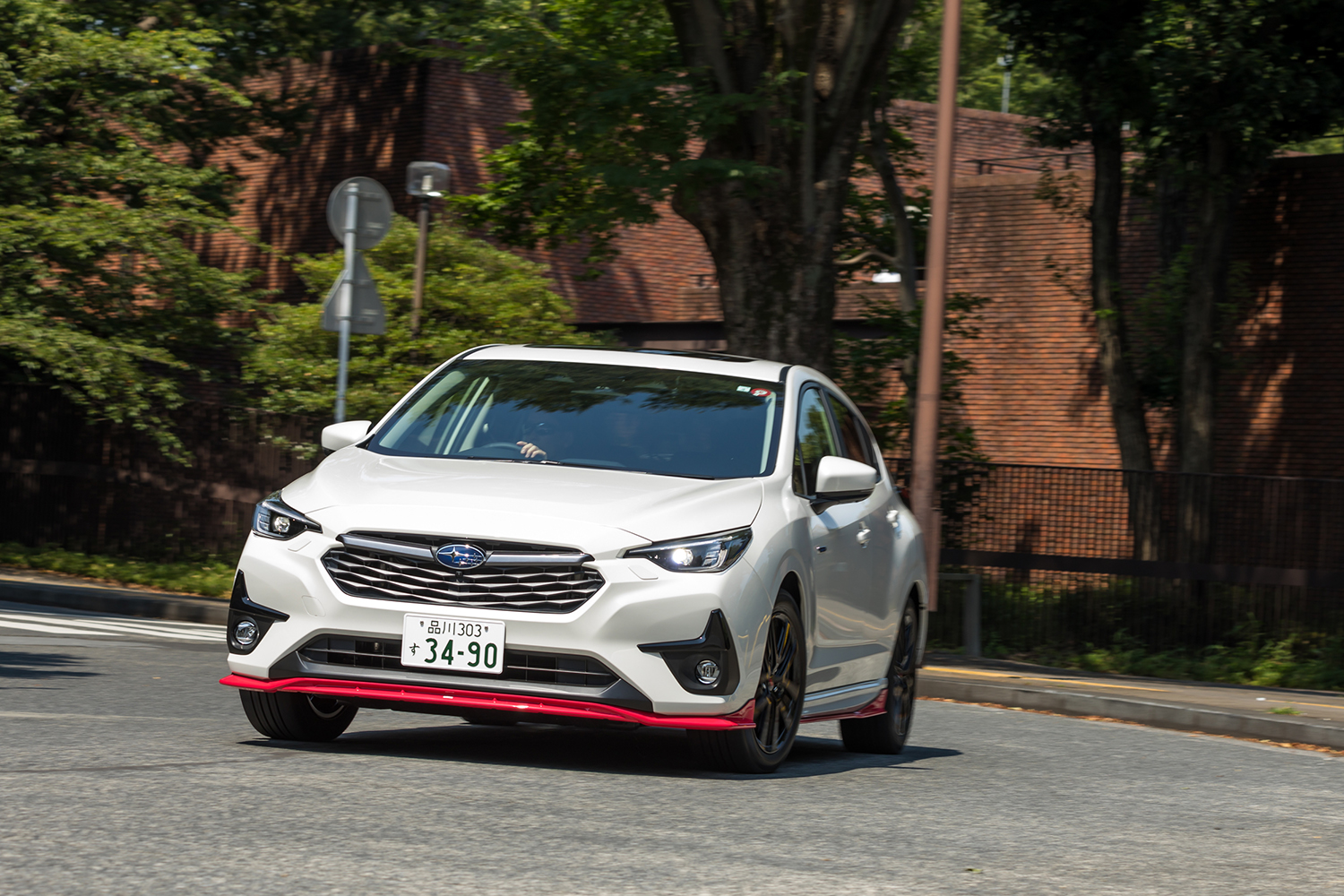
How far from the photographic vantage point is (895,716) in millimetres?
9539

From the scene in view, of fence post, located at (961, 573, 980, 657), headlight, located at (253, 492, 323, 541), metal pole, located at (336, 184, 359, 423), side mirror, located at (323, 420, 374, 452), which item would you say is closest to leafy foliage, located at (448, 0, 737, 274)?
metal pole, located at (336, 184, 359, 423)

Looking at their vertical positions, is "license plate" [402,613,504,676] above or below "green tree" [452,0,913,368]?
below

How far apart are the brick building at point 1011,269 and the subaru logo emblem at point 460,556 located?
18.5 metres

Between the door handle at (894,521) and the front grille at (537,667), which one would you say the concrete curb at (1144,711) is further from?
the front grille at (537,667)

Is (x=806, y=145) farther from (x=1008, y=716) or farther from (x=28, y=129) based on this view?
(x=28, y=129)

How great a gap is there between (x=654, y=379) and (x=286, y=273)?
25.3 meters

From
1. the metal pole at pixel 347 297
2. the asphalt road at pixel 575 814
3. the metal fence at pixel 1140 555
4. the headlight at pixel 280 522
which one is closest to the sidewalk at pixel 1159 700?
the metal fence at pixel 1140 555

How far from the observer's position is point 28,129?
75.5ft

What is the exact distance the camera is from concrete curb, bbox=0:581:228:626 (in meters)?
17.2

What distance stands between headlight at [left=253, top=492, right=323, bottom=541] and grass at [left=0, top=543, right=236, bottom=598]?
1278 centimetres

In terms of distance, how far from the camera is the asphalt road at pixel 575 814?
5.16 m

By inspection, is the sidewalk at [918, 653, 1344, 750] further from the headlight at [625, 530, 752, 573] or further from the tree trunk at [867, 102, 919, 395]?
the tree trunk at [867, 102, 919, 395]

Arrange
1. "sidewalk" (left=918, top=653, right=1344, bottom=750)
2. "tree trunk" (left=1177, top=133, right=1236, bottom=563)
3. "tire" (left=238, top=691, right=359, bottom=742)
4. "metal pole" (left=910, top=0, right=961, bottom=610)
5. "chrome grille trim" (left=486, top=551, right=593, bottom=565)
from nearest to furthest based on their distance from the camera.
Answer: "chrome grille trim" (left=486, top=551, right=593, bottom=565) → "tire" (left=238, top=691, right=359, bottom=742) → "sidewalk" (left=918, top=653, right=1344, bottom=750) → "metal pole" (left=910, top=0, right=961, bottom=610) → "tree trunk" (left=1177, top=133, right=1236, bottom=563)

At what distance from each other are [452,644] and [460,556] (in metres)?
0.33
